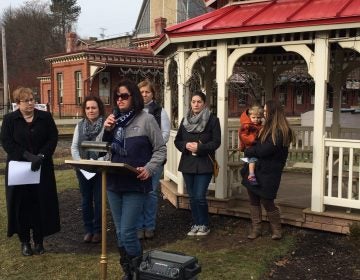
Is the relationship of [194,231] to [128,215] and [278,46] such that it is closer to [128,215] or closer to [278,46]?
[128,215]

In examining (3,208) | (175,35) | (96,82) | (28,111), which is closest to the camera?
(28,111)

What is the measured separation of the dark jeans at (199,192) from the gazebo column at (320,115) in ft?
4.64

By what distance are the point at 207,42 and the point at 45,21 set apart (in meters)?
64.7

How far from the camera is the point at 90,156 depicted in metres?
5.47

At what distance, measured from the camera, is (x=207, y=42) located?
6.97 metres

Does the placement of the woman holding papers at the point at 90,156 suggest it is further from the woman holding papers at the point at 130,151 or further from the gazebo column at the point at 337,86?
the gazebo column at the point at 337,86

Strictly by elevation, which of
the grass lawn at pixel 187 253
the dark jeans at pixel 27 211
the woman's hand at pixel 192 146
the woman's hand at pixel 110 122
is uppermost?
the woman's hand at pixel 110 122

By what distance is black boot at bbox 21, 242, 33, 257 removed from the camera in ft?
18.6

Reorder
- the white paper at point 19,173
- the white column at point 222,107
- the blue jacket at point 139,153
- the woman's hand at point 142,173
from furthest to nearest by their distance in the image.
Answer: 1. the white column at point 222,107
2. the white paper at point 19,173
3. the blue jacket at point 139,153
4. the woman's hand at point 142,173

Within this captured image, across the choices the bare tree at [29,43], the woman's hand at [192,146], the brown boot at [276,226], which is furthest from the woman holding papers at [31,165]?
the bare tree at [29,43]

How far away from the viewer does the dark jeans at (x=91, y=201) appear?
5775 mm

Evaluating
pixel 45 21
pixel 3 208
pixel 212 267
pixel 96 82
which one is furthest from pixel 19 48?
pixel 212 267

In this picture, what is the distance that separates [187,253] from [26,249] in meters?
1.91

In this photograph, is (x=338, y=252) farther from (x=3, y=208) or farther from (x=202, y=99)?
(x=3, y=208)
